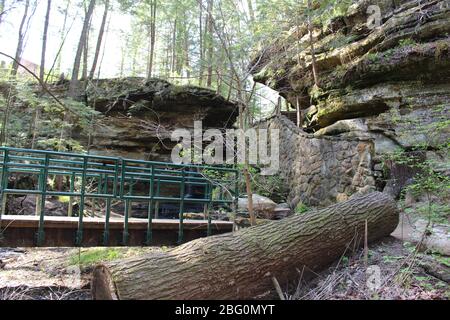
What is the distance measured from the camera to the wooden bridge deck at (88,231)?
4.33 metres

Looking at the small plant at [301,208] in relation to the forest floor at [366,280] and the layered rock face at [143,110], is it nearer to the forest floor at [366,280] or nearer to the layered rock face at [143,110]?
the forest floor at [366,280]

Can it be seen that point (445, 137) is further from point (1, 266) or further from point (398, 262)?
point (1, 266)

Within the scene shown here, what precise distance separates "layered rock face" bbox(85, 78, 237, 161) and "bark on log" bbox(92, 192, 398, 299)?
376 inches

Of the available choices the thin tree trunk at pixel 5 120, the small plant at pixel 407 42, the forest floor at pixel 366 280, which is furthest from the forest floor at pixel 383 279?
the thin tree trunk at pixel 5 120

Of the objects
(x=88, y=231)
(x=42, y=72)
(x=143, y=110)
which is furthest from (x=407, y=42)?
(x=42, y=72)

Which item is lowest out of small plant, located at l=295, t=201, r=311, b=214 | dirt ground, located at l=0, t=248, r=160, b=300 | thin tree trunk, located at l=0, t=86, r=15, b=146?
dirt ground, located at l=0, t=248, r=160, b=300

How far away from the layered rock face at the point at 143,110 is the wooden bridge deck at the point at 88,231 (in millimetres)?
8056

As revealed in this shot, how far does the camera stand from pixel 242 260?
3250mm

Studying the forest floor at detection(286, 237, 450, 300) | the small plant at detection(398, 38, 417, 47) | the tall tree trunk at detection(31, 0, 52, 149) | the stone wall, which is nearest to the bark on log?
the forest floor at detection(286, 237, 450, 300)

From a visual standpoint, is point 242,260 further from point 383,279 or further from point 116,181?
point 116,181

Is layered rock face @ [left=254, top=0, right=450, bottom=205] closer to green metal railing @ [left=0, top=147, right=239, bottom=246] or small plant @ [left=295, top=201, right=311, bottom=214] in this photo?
small plant @ [left=295, top=201, right=311, bottom=214]

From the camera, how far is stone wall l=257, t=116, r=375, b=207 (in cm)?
649
